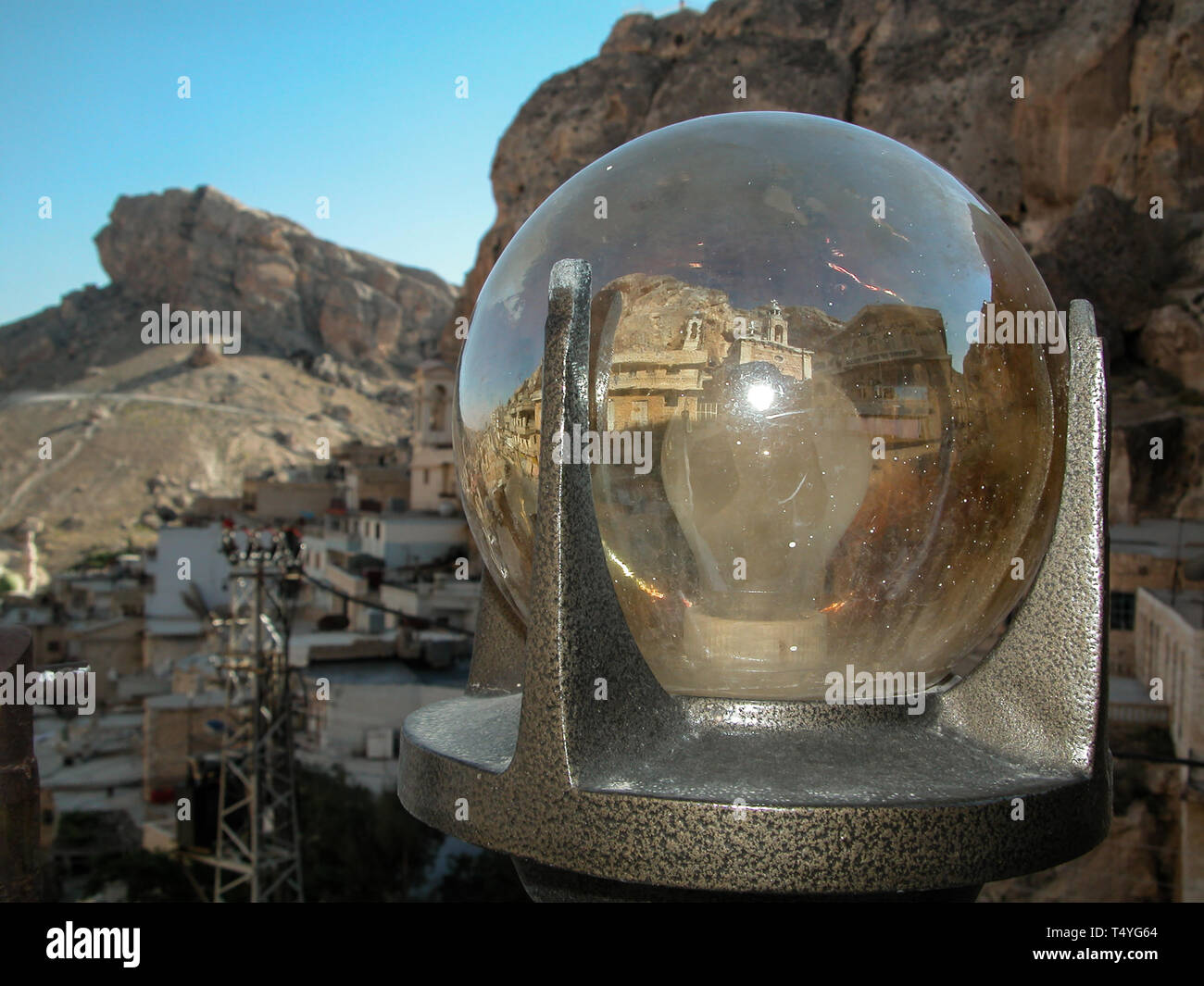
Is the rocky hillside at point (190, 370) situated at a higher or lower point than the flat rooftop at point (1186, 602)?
higher

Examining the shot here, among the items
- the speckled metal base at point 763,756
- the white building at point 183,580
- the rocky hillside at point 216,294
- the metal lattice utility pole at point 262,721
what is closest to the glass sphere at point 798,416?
the speckled metal base at point 763,756

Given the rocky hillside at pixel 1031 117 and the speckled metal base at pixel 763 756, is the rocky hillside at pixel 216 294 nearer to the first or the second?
the rocky hillside at pixel 1031 117

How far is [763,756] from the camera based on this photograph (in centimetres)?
170

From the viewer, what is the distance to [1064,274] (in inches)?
972

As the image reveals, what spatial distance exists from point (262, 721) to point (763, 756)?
38.4 feet

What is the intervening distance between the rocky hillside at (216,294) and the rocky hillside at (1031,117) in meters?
47.5

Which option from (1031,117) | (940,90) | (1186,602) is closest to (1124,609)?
(1186,602)

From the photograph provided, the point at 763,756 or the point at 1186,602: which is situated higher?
the point at 763,756

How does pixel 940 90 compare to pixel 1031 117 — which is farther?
pixel 940 90

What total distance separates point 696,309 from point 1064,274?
2567 centimetres

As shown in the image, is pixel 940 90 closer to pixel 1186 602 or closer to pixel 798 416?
pixel 1186 602

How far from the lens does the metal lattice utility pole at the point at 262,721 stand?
11.7 metres
